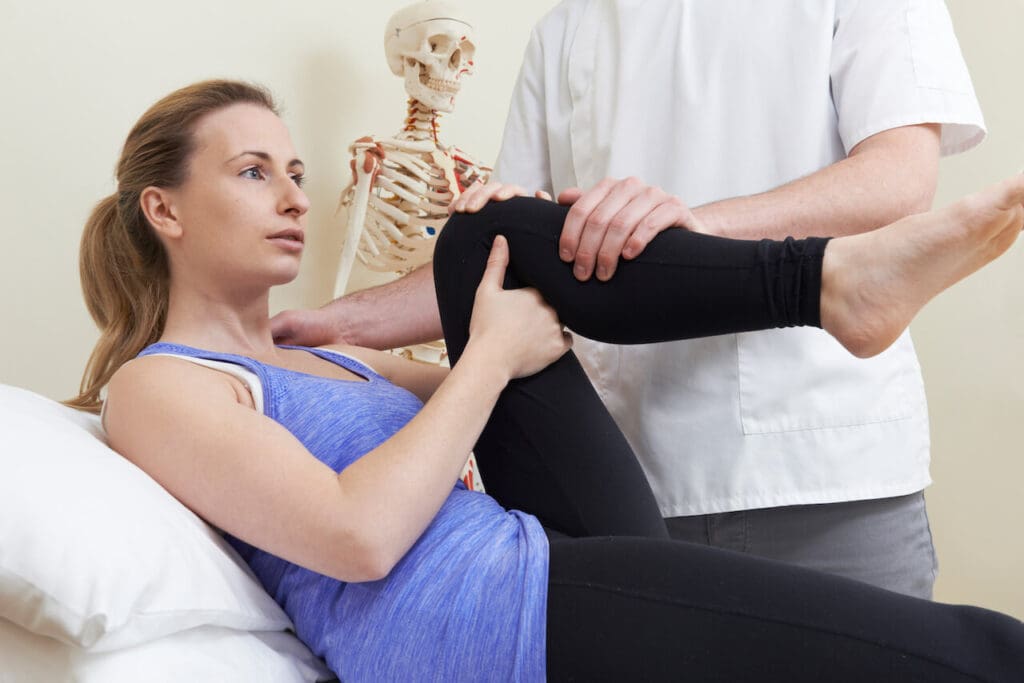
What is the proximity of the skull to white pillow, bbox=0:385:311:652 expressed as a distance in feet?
4.74

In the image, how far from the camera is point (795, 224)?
4.25ft

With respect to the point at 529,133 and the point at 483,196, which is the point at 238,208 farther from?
the point at 529,133

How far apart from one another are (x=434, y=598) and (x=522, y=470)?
258mm

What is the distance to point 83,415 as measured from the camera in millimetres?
1306

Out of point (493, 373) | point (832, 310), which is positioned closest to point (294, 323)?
point (493, 373)

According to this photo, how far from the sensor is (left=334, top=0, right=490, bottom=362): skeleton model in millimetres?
2244

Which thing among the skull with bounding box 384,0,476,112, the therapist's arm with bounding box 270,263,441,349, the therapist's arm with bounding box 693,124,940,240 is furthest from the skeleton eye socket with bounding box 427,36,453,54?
the therapist's arm with bounding box 693,124,940,240

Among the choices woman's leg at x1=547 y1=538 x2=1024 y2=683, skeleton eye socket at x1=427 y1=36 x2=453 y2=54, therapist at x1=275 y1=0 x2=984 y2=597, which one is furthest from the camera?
skeleton eye socket at x1=427 y1=36 x2=453 y2=54

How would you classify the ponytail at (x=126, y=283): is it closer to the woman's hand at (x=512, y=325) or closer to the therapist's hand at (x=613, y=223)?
the woman's hand at (x=512, y=325)

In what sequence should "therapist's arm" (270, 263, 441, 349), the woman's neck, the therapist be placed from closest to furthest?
the therapist
the woman's neck
"therapist's arm" (270, 263, 441, 349)

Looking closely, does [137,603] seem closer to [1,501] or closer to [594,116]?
[1,501]

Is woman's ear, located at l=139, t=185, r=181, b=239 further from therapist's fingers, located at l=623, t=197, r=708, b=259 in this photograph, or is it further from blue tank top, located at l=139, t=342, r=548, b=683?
therapist's fingers, located at l=623, t=197, r=708, b=259

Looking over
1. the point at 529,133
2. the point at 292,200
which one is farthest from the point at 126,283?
the point at 529,133

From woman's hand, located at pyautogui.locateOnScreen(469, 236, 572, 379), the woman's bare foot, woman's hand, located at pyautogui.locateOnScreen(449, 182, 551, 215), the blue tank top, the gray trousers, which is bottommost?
the gray trousers
